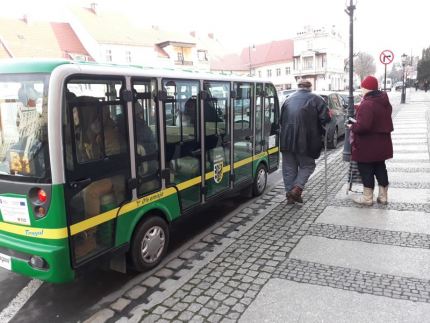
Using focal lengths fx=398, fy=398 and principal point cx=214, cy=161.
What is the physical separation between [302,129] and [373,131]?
1041mm

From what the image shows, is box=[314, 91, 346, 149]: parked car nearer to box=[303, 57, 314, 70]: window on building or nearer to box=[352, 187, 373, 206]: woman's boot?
box=[352, 187, 373, 206]: woman's boot

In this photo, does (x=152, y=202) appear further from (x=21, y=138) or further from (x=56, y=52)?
(x=56, y=52)

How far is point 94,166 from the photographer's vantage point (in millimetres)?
3557

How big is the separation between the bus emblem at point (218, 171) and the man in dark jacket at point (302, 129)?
4.36 feet

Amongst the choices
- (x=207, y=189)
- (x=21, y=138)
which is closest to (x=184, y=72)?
(x=207, y=189)

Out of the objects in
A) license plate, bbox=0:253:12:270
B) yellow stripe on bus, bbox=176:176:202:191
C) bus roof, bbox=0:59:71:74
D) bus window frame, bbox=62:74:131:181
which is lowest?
license plate, bbox=0:253:12:270

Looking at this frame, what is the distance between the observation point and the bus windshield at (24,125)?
3.25 meters

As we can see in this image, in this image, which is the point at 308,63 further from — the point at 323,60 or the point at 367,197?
the point at 367,197

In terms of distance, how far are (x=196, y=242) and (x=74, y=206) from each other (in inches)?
84.5

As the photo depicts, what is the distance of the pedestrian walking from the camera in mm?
5812

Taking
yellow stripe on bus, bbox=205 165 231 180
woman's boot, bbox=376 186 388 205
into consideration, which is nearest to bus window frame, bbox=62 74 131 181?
yellow stripe on bus, bbox=205 165 231 180

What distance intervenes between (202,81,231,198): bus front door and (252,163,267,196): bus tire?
1.13 metres

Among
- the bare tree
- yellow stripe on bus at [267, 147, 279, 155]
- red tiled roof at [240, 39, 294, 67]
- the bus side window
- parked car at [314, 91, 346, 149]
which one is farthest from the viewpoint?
the bare tree

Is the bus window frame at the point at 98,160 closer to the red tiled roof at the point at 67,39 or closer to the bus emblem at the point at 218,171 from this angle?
the bus emblem at the point at 218,171
